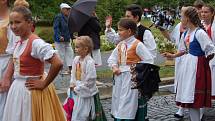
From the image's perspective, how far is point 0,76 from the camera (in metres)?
5.28

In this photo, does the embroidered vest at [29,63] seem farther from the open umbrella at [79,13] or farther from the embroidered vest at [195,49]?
the open umbrella at [79,13]

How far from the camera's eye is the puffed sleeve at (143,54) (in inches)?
255

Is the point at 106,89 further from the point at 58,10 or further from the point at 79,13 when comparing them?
the point at 58,10

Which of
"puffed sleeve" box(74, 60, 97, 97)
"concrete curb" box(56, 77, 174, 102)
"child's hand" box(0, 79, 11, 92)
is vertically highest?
"child's hand" box(0, 79, 11, 92)

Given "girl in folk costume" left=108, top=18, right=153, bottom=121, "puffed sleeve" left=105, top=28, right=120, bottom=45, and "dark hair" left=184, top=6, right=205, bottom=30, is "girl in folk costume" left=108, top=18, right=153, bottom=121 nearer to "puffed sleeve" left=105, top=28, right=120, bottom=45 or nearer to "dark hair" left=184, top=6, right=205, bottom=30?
"puffed sleeve" left=105, top=28, right=120, bottom=45

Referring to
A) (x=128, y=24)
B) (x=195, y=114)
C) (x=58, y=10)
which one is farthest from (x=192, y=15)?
(x=58, y=10)

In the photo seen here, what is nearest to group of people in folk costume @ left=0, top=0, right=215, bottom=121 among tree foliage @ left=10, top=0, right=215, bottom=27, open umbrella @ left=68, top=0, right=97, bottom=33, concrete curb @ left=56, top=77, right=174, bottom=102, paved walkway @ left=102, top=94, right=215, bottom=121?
paved walkway @ left=102, top=94, right=215, bottom=121

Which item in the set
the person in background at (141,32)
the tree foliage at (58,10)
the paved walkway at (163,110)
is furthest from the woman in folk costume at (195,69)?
the tree foliage at (58,10)

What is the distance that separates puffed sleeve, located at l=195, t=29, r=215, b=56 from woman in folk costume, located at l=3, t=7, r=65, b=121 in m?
2.90

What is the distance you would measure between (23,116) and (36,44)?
0.68 m

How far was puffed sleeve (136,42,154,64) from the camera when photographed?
647cm

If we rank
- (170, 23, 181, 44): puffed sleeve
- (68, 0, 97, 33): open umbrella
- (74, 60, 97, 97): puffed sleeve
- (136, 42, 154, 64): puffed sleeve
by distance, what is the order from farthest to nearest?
(68, 0, 97, 33): open umbrella < (170, 23, 181, 44): puffed sleeve < (74, 60, 97, 97): puffed sleeve < (136, 42, 154, 64): puffed sleeve

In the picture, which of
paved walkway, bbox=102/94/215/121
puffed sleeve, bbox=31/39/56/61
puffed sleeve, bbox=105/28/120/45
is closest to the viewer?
puffed sleeve, bbox=31/39/56/61

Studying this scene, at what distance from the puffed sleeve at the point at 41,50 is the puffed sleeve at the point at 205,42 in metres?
3.00
